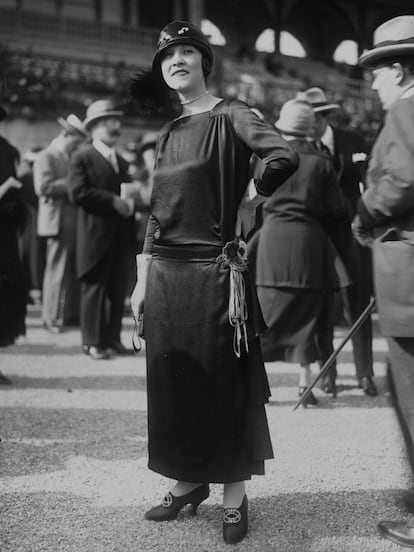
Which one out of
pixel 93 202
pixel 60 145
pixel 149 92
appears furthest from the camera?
pixel 60 145

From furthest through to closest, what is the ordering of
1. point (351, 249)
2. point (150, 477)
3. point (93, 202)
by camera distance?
point (93, 202), point (351, 249), point (150, 477)

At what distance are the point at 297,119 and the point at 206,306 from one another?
2378 millimetres

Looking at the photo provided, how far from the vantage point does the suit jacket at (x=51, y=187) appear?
315 inches

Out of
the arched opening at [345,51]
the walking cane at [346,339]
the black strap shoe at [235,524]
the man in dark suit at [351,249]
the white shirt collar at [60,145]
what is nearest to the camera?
the black strap shoe at [235,524]

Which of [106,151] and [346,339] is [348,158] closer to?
[346,339]

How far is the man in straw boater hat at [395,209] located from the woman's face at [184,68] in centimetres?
63

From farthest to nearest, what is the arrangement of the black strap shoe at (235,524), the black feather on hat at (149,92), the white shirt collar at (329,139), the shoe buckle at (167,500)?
the white shirt collar at (329,139) → the black feather on hat at (149,92) → the shoe buckle at (167,500) → the black strap shoe at (235,524)

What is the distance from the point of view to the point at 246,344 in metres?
2.74

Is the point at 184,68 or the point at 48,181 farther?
the point at 48,181

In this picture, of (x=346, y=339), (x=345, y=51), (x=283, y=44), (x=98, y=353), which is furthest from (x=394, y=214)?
(x=345, y=51)

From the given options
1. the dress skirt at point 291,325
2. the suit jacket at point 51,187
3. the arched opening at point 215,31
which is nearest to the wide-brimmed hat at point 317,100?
the dress skirt at point 291,325

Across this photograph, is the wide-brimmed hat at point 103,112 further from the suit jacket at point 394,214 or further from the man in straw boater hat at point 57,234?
the suit jacket at point 394,214

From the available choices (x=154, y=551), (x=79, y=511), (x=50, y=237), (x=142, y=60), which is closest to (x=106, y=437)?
(x=79, y=511)

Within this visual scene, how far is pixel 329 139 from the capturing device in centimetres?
535
